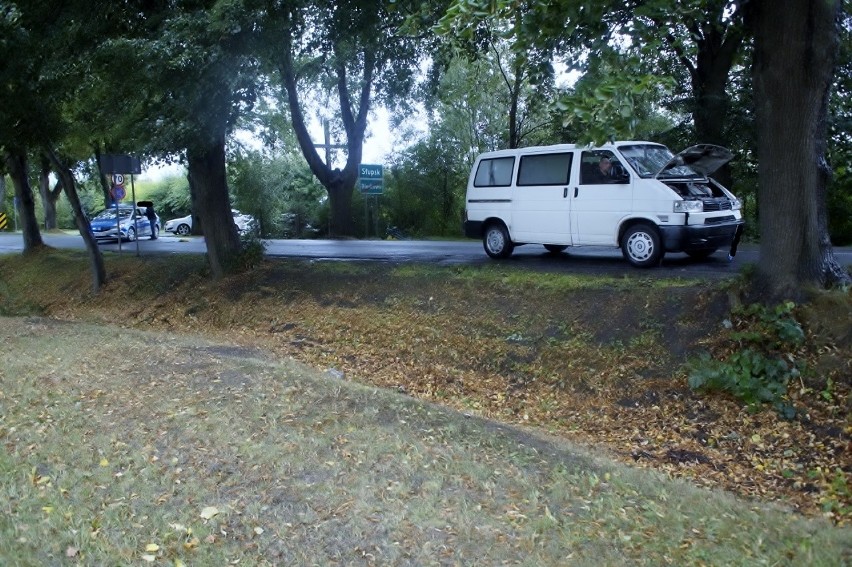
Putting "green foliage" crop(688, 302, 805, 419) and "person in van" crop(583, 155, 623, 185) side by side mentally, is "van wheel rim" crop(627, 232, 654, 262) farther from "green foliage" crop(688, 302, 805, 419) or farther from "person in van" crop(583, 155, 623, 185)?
"green foliage" crop(688, 302, 805, 419)

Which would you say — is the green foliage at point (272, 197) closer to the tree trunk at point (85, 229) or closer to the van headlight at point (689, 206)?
the tree trunk at point (85, 229)

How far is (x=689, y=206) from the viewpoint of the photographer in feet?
37.6

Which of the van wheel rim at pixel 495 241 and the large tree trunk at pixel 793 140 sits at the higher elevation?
the large tree trunk at pixel 793 140

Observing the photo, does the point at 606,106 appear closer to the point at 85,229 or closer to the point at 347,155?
the point at 85,229

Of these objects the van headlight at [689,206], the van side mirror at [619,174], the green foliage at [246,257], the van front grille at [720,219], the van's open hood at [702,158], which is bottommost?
the green foliage at [246,257]

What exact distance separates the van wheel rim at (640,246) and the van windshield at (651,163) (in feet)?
2.96

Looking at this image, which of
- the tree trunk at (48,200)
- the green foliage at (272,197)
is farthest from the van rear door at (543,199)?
the tree trunk at (48,200)

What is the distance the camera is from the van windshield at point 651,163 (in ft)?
39.0

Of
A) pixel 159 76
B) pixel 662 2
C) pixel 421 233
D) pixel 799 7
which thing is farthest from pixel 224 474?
pixel 421 233

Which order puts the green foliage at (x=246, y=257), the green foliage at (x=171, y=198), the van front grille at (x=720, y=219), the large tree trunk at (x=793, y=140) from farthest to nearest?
the green foliage at (x=171, y=198) → the green foliage at (x=246, y=257) → the van front grille at (x=720, y=219) → the large tree trunk at (x=793, y=140)

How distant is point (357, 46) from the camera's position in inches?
583

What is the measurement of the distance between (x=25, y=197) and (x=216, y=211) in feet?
35.5

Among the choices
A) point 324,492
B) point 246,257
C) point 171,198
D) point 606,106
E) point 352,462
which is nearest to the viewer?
point 324,492

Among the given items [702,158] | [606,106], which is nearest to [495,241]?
[702,158]
